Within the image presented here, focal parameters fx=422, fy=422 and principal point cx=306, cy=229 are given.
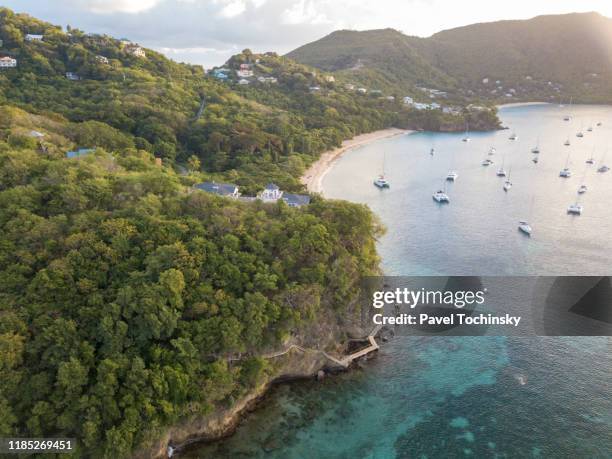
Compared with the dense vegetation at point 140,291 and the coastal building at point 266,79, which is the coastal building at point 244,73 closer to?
the coastal building at point 266,79

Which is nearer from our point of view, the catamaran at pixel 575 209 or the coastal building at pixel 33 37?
the catamaran at pixel 575 209

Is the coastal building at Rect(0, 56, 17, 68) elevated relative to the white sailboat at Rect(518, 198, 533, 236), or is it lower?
elevated

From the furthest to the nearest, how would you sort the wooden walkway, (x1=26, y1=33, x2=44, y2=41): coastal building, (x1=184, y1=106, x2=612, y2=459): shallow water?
(x1=26, y1=33, x2=44, y2=41): coastal building, the wooden walkway, (x1=184, y1=106, x2=612, y2=459): shallow water

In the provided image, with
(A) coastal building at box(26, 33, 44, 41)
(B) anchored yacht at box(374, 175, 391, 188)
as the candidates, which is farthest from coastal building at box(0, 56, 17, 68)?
(B) anchored yacht at box(374, 175, 391, 188)

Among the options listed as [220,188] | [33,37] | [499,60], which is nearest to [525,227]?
[220,188]

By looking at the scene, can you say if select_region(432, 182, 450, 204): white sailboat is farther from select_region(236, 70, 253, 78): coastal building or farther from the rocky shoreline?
select_region(236, 70, 253, 78): coastal building
